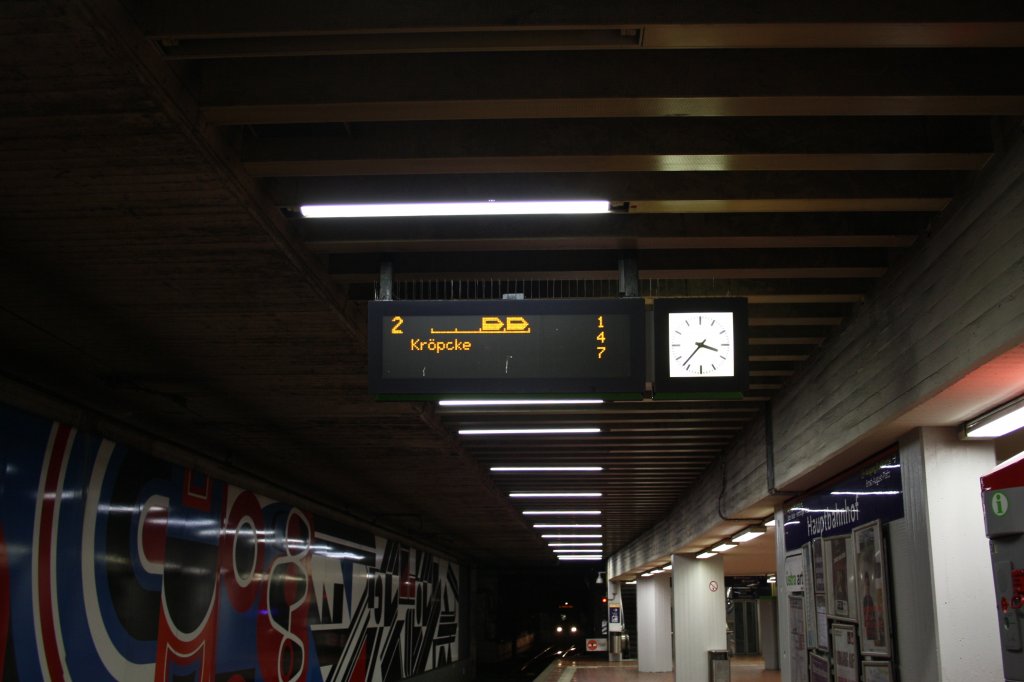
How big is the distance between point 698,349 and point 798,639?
5040mm

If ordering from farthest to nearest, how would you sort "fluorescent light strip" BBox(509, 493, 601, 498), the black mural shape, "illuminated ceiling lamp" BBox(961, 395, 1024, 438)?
"fluorescent light strip" BBox(509, 493, 601, 498) → the black mural shape → "illuminated ceiling lamp" BBox(961, 395, 1024, 438)

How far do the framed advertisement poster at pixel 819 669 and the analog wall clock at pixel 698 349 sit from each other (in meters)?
3.90

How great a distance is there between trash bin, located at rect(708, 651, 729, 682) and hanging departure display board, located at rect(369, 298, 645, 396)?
1399 centimetres

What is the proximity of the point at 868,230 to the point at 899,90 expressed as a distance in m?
1.53

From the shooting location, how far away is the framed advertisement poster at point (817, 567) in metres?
8.24

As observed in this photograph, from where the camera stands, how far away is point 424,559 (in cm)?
2316

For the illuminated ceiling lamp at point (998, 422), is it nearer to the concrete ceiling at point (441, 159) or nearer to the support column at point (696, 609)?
the concrete ceiling at point (441, 159)

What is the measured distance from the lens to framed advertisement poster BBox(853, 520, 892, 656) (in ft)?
21.6

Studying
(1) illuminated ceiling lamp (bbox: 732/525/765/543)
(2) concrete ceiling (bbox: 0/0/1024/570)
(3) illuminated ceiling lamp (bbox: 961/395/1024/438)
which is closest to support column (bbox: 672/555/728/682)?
(1) illuminated ceiling lamp (bbox: 732/525/765/543)

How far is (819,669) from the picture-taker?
27.0ft

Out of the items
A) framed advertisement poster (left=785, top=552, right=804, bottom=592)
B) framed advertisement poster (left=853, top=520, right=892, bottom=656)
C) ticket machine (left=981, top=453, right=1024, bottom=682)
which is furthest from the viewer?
framed advertisement poster (left=785, top=552, right=804, bottom=592)

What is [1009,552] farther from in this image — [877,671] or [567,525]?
[567,525]

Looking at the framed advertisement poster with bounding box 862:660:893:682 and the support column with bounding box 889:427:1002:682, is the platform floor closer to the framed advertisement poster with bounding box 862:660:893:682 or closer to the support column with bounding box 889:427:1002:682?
the framed advertisement poster with bounding box 862:660:893:682

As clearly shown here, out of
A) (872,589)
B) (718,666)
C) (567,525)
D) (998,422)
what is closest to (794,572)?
(872,589)
